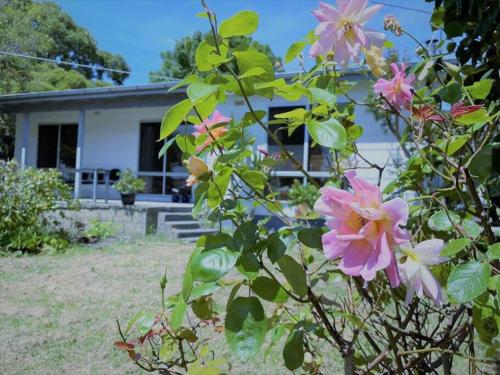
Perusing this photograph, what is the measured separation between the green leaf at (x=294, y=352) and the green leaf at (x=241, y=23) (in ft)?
1.98

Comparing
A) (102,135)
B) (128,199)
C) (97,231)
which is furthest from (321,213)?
(102,135)

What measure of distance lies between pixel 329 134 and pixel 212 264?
281 millimetres

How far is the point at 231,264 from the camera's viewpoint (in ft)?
2.27

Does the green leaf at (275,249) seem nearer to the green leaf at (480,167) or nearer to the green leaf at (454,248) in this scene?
the green leaf at (454,248)

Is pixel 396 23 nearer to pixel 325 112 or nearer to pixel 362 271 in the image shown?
pixel 325 112

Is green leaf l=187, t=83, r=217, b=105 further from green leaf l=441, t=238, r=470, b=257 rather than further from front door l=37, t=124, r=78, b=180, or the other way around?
front door l=37, t=124, r=78, b=180

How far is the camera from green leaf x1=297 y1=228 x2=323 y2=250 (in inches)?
34.0

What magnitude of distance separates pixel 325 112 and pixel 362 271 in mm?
418

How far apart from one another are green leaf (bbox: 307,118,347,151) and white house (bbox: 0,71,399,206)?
9.84 meters

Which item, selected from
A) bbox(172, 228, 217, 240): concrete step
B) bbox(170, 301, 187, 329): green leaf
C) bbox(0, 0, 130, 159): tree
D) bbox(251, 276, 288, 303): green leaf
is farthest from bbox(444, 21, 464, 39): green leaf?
bbox(0, 0, 130, 159): tree

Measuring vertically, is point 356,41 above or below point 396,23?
below

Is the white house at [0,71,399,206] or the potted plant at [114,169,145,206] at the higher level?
the white house at [0,71,399,206]

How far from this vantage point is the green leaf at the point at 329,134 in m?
0.67

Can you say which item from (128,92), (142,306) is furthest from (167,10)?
(142,306)
